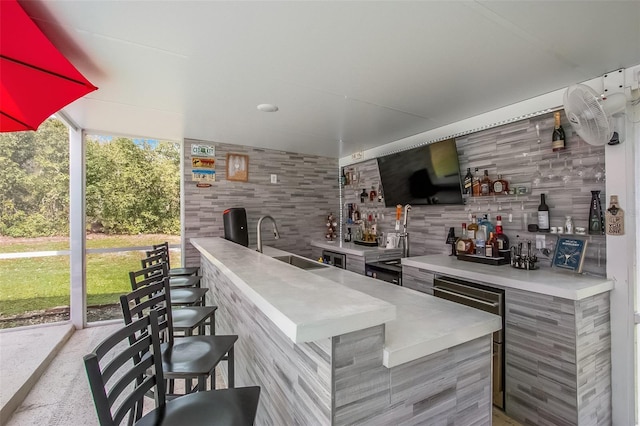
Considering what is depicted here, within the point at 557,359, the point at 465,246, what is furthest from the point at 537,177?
the point at 557,359

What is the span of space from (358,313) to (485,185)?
7.49 ft

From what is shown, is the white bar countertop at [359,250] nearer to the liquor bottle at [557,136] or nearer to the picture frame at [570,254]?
the picture frame at [570,254]

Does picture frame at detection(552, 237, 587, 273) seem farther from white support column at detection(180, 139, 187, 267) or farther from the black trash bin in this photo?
white support column at detection(180, 139, 187, 267)

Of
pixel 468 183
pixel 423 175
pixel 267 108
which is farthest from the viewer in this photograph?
pixel 423 175

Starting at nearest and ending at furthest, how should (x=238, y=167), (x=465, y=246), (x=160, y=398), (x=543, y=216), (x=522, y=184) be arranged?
(x=160, y=398) < (x=543, y=216) < (x=522, y=184) < (x=465, y=246) < (x=238, y=167)

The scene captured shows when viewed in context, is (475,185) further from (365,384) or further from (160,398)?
(160,398)

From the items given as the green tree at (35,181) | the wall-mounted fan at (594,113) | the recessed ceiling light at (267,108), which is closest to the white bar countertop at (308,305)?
the recessed ceiling light at (267,108)

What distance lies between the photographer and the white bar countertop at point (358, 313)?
2.79 ft

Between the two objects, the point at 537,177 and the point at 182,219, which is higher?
the point at 537,177

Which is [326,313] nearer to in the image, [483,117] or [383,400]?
[383,400]

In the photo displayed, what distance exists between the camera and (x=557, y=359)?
1.74 metres

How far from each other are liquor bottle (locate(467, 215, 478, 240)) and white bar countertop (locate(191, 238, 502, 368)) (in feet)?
4.93

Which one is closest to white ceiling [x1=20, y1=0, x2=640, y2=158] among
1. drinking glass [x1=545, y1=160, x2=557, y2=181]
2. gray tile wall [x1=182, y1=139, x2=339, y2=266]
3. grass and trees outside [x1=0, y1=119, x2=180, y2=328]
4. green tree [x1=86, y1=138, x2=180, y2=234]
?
drinking glass [x1=545, y1=160, x2=557, y2=181]

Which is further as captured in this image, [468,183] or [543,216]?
[468,183]
